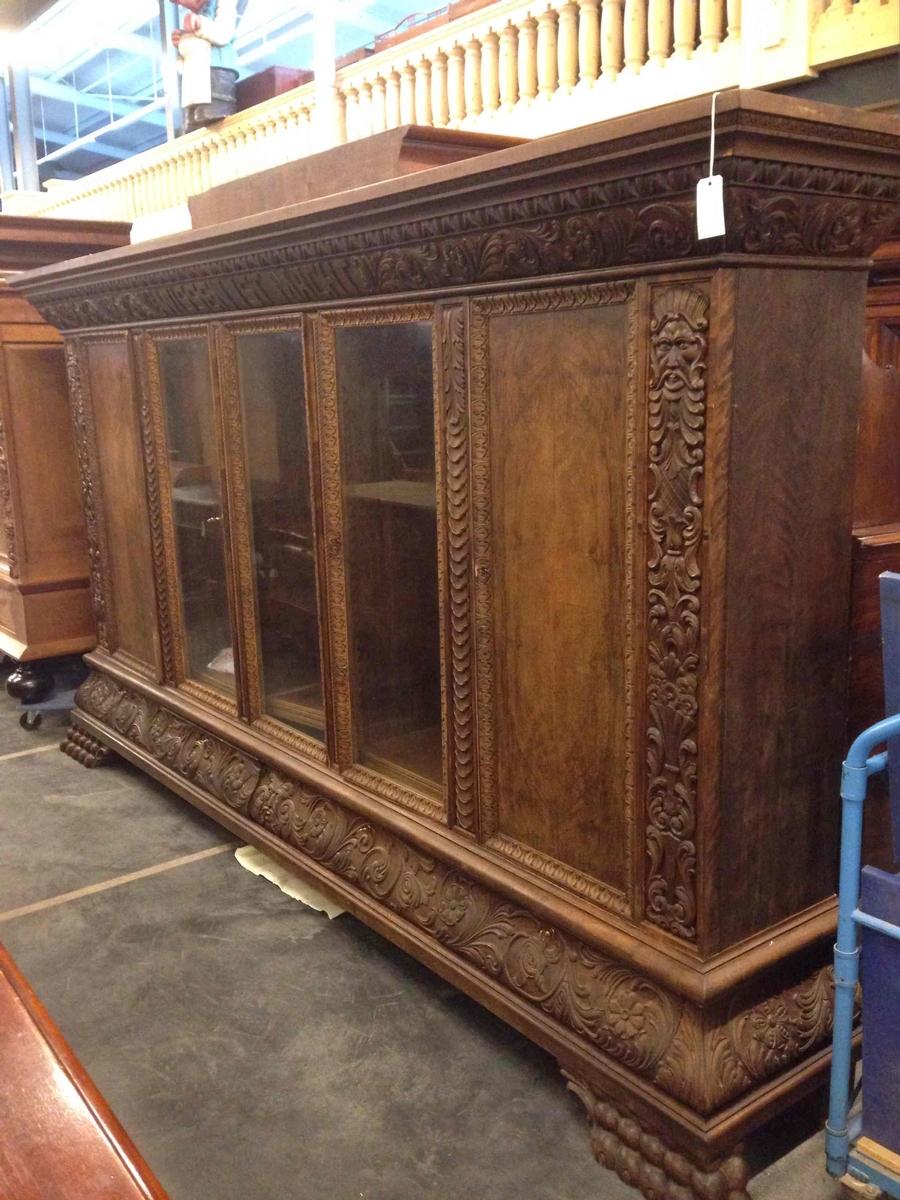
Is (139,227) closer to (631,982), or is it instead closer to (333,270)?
(333,270)

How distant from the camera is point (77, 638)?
3.67 metres

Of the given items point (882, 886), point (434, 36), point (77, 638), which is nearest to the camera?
point (882, 886)

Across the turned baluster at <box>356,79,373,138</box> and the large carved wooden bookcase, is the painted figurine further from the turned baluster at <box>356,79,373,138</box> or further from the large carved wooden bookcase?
the large carved wooden bookcase

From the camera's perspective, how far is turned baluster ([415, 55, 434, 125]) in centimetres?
650

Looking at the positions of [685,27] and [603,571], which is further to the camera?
[685,27]

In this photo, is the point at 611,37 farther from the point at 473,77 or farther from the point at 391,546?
the point at 391,546

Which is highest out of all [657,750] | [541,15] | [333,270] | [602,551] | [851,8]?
[541,15]

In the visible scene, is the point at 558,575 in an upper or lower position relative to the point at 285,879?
upper

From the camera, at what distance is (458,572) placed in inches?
69.2

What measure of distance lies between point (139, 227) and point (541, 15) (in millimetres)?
5782

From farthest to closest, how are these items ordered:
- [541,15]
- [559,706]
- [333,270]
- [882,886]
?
[541,15]
[333,270]
[559,706]
[882,886]

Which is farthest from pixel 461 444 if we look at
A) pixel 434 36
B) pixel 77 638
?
pixel 434 36

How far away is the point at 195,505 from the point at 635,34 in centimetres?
371

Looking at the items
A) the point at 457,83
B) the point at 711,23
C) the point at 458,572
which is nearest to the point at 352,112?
the point at 457,83
